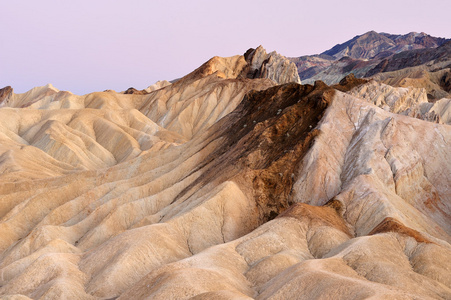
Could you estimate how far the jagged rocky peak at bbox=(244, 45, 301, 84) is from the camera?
134 meters

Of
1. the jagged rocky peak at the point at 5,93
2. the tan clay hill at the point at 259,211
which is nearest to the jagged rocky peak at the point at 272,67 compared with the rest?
the tan clay hill at the point at 259,211

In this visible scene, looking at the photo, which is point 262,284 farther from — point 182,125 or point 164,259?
point 182,125

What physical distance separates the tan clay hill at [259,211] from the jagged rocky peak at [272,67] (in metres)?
55.5

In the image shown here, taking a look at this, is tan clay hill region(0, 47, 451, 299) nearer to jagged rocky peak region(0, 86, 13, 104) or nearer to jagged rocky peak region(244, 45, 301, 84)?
jagged rocky peak region(244, 45, 301, 84)

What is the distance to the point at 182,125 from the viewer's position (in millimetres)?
118000

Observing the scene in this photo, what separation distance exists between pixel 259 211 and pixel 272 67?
95.1m

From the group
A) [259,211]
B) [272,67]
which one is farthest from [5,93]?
[259,211]

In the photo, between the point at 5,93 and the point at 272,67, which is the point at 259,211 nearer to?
the point at 272,67

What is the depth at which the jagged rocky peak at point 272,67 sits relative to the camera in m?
134

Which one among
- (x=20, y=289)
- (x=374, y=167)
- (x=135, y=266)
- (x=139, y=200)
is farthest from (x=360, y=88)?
(x=20, y=289)

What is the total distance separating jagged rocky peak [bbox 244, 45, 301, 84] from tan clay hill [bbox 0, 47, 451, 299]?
55.5 m

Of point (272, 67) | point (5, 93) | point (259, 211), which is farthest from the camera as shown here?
point (5, 93)

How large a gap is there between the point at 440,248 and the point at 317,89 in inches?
1175

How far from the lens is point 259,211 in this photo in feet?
152
